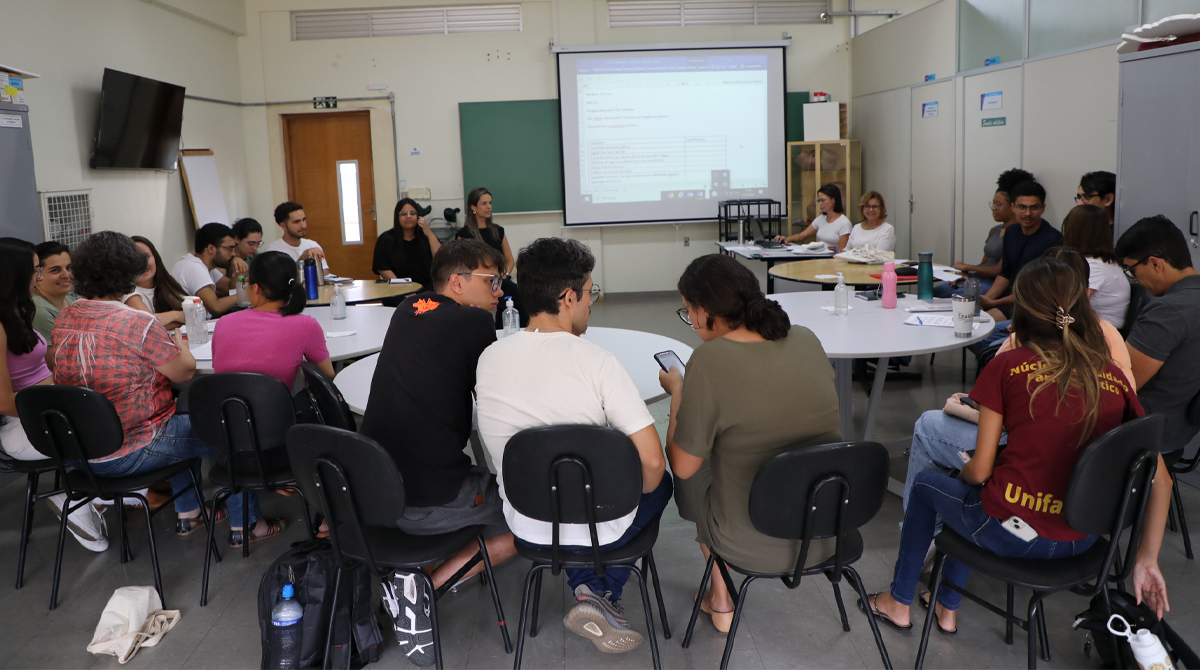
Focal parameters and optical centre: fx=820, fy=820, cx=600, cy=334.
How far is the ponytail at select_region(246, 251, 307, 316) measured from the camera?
2650 mm

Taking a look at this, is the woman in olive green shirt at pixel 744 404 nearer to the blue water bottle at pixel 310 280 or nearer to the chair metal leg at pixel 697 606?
the chair metal leg at pixel 697 606

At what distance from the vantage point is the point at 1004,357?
187 centimetres

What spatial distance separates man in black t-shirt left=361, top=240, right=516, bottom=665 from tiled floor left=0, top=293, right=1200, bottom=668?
1.15 ft

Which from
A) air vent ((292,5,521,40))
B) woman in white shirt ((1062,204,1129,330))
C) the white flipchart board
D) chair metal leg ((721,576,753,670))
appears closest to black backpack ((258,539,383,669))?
chair metal leg ((721,576,753,670))

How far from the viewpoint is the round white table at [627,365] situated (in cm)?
245

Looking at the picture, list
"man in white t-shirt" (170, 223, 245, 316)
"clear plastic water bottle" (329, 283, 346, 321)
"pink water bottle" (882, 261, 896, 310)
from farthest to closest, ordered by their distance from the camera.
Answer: "man in white t-shirt" (170, 223, 245, 316) → "clear plastic water bottle" (329, 283, 346, 321) → "pink water bottle" (882, 261, 896, 310)

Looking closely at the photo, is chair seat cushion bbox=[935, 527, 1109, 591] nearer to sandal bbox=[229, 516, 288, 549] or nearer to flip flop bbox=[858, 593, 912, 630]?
flip flop bbox=[858, 593, 912, 630]

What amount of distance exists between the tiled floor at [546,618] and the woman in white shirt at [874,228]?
273 cm

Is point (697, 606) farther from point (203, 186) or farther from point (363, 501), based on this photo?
point (203, 186)

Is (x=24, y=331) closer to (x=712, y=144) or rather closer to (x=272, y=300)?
(x=272, y=300)

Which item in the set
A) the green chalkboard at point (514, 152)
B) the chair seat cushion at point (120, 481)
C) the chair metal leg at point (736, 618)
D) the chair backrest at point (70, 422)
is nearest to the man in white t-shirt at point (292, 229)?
the chair seat cushion at point (120, 481)

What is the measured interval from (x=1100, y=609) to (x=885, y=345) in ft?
3.56

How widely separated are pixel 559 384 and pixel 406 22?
6883 mm

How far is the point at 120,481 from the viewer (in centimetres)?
259
